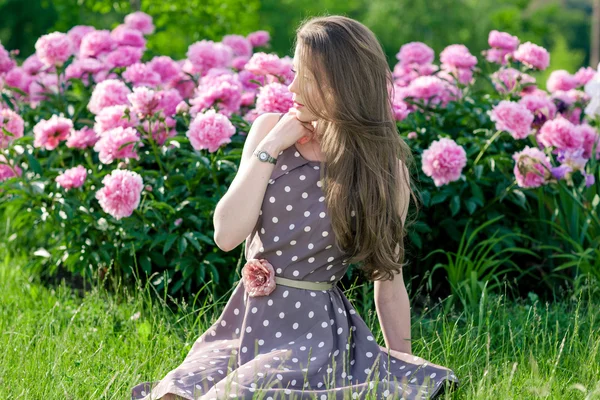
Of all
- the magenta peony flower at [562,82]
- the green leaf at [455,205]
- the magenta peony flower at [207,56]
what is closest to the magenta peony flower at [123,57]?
the magenta peony flower at [207,56]

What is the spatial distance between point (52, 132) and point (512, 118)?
6.39ft

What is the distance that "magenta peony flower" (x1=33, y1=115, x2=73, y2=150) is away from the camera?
3.48 meters

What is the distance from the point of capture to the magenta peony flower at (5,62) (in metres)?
4.27

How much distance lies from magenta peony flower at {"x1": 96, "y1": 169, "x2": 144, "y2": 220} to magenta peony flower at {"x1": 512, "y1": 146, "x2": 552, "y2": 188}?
61.0 inches

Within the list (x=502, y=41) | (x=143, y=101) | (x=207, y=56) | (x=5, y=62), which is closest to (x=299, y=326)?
(x=143, y=101)

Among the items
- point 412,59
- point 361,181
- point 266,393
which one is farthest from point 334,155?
point 412,59

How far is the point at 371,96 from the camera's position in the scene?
235 cm

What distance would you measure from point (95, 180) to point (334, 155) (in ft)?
4.98

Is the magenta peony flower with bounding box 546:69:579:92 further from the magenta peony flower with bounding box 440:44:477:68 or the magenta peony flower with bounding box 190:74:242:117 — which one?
the magenta peony flower with bounding box 190:74:242:117

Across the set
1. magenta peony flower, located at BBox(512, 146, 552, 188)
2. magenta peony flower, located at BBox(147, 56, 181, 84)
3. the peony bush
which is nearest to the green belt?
the peony bush

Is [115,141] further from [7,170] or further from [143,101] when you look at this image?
[7,170]

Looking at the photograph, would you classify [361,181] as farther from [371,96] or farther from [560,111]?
[560,111]

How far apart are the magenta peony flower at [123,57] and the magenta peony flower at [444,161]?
1.65m

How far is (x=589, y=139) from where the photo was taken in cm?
381
